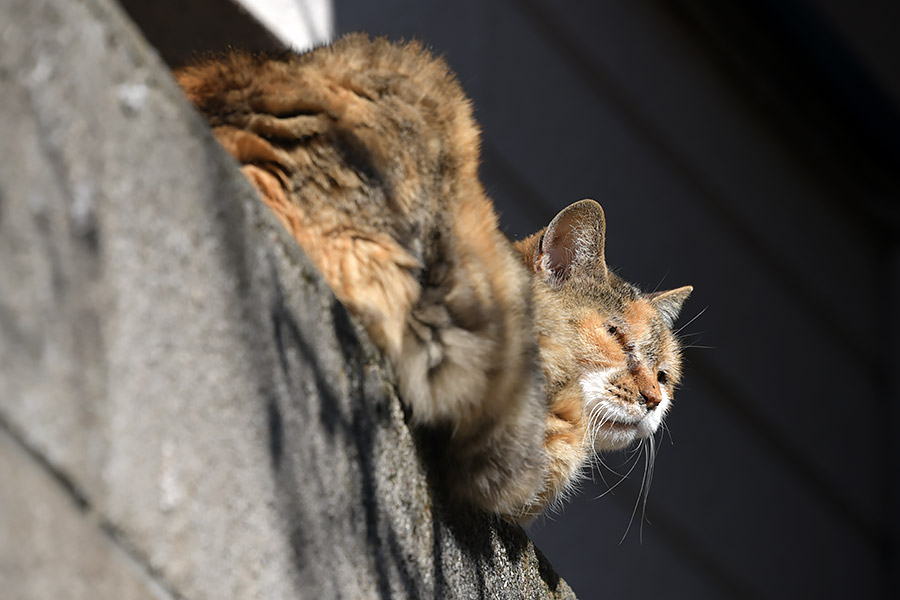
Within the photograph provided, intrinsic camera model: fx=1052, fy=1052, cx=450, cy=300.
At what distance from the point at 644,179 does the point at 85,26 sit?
4.03m

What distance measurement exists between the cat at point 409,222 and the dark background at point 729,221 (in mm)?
2000

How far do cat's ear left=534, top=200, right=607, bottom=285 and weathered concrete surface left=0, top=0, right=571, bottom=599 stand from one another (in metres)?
Result: 1.17

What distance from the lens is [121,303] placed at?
1032 millimetres

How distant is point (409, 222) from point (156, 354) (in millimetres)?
535

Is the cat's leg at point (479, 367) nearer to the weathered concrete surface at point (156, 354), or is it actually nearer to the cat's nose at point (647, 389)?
the weathered concrete surface at point (156, 354)

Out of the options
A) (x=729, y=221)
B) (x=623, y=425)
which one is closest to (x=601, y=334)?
(x=623, y=425)

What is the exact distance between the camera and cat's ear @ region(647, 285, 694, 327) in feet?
9.51

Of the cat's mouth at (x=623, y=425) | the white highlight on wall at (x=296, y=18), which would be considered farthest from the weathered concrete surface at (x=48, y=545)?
the white highlight on wall at (x=296, y=18)

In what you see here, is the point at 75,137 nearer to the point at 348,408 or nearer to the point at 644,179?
the point at 348,408

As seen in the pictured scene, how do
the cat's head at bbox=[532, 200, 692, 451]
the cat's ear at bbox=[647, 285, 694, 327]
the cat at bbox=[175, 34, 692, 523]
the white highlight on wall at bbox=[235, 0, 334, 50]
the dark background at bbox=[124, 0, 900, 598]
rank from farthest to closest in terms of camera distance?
the dark background at bbox=[124, 0, 900, 598] < the white highlight on wall at bbox=[235, 0, 334, 50] < the cat's ear at bbox=[647, 285, 694, 327] < the cat's head at bbox=[532, 200, 692, 451] < the cat at bbox=[175, 34, 692, 523]

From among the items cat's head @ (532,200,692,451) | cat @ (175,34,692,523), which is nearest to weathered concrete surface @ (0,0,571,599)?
cat @ (175,34,692,523)

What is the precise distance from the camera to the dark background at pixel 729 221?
4141mm

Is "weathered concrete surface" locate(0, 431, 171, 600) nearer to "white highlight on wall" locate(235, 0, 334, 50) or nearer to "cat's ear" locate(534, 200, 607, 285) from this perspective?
"cat's ear" locate(534, 200, 607, 285)

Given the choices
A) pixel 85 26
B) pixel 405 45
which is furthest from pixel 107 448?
pixel 405 45
